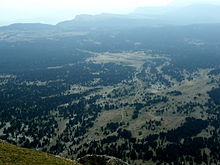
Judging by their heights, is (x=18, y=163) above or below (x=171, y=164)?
above

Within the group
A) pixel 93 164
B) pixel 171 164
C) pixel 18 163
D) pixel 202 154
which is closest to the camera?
pixel 18 163

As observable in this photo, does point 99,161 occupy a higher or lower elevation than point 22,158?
lower

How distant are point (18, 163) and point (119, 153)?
119532mm

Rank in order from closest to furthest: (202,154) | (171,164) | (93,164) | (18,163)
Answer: (18,163), (93,164), (171,164), (202,154)

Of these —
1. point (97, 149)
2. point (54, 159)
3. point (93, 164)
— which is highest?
point (54, 159)

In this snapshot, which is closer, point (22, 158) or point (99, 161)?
point (22, 158)

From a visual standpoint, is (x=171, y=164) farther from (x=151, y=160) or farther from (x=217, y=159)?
(x=217, y=159)

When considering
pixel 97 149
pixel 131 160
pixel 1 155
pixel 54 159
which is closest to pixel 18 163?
pixel 1 155

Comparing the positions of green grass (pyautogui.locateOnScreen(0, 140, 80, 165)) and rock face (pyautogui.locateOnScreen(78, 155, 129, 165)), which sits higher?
green grass (pyautogui.locateOnScreen(0, 140, 80, 165))

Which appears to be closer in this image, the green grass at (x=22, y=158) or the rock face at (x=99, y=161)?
the green grass at (x=22, y=158)

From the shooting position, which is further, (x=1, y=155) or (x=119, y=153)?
(x=119, y=153)

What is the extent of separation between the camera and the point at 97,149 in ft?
649

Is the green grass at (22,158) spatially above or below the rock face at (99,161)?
above

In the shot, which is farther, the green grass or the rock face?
the rock face
